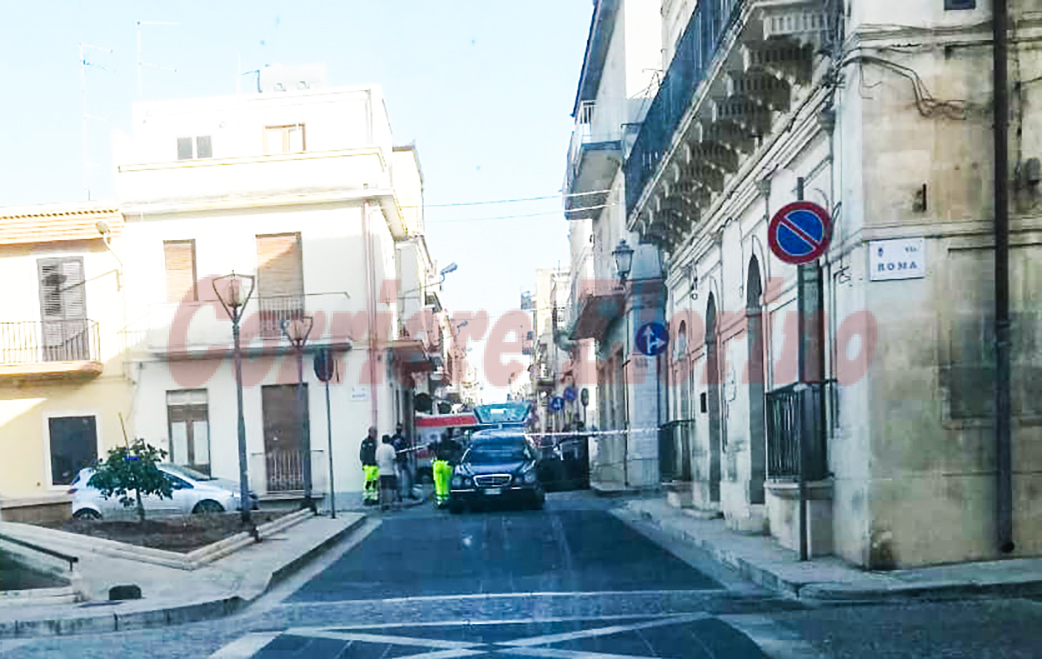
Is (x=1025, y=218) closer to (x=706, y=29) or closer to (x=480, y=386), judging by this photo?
(x=706, y=29)

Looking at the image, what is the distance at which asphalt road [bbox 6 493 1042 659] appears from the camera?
24.7 feet

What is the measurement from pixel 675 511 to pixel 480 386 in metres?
134

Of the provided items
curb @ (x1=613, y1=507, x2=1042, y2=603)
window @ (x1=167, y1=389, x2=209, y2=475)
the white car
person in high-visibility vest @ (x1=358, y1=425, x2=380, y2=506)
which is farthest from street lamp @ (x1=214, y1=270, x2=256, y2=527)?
window @ (x1=167, y1=389, x2=209, y2=475)

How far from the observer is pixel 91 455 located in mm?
28984

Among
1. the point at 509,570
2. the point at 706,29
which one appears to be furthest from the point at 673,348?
the point at 509,570

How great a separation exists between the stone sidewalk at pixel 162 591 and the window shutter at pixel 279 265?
12.9m

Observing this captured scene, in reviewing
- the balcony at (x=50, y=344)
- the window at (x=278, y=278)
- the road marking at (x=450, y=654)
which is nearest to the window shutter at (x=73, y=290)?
the balcony at (x=50, y=344)

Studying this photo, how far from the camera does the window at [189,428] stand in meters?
28.6

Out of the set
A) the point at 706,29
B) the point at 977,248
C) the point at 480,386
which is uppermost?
the point at 706,29

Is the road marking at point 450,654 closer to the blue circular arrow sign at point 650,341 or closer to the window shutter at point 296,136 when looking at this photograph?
the blue circular arrow sign at point 650,341

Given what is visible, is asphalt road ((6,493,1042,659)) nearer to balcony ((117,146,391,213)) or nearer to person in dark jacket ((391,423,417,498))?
person in dark jacket ((391,423,417,498))

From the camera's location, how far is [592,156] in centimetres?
2980

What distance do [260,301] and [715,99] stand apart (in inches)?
683

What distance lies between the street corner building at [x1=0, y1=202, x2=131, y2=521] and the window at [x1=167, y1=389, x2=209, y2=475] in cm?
128
